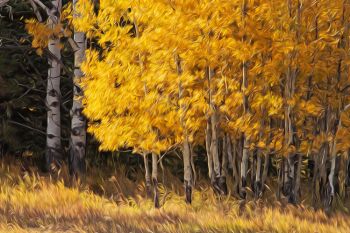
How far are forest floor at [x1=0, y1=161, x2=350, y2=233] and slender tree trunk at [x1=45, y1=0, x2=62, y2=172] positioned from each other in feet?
3.63

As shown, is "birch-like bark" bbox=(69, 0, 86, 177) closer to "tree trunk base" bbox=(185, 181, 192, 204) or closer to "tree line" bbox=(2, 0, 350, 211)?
"tree line" bbox=(2, 0, 350, 211)

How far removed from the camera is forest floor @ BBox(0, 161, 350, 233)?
9922mm

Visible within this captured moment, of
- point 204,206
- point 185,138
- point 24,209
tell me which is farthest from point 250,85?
point 24,209

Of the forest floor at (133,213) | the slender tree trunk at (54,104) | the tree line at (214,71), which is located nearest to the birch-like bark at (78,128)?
the slender tree trunk at (54,104)

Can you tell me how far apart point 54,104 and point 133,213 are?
14.8 feet

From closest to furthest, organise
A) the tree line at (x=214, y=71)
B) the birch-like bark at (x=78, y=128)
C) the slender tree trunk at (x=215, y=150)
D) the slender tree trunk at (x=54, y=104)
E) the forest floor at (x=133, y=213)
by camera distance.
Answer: the forest floor at (x=133, y=213), the tree line at (x=214, y=71), the slender tree trunk at (x=215, y=150), the birch-like bark at (x=78, y=128), the slender tree trunk at (x=54, y=104)

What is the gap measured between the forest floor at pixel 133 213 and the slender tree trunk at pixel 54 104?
1.11 metres

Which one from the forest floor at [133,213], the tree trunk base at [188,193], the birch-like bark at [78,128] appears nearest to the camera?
the forest floor at [133,213]

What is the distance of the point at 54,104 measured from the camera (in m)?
15.0

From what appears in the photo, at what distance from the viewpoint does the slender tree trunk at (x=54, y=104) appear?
590 inches

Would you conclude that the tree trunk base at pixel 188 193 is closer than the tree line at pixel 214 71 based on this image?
No

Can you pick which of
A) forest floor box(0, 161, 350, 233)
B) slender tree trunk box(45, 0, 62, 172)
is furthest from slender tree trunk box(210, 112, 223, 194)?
slender tree trunk box(45, 0, 62, 172)

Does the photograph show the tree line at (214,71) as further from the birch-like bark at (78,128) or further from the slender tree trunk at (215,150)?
the birch-like bark at (78,128)

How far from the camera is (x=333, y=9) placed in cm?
1197
